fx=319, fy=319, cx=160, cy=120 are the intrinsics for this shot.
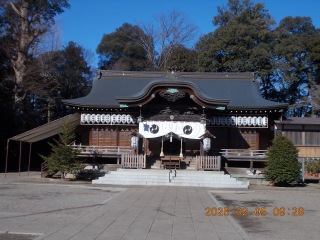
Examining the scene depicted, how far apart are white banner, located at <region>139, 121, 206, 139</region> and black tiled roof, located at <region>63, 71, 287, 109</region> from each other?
3.51m

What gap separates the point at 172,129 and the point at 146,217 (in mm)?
11772

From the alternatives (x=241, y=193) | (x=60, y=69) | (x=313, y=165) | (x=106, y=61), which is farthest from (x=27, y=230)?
(x=106, y=61)

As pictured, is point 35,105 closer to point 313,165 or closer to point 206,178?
point 206,178

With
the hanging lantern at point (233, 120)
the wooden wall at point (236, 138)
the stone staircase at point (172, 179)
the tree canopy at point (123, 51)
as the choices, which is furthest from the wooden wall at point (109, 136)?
the tree canopy at point (123, 51)

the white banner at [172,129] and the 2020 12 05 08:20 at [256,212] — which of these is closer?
the 2020 12 05 08:20 at [256,212]

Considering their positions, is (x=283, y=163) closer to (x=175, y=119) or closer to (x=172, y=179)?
(x=172, y=179)

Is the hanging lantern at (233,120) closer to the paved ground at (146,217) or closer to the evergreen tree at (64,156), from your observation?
the paved ground at (146,217)

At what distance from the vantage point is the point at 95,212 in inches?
357

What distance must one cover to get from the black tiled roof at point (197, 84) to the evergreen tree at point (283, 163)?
5799 millimetres

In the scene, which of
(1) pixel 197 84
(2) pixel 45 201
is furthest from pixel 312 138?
(2) pixel 45 201

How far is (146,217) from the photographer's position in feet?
28.2

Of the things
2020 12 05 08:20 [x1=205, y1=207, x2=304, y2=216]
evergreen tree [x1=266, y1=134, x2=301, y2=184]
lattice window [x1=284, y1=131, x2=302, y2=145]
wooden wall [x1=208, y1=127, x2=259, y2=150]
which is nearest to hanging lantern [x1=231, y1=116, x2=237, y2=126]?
wooden wall [x1=208, y1=127, x2=259, y2=150]

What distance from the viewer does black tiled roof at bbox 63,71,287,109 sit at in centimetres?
2349

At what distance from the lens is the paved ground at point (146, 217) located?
7.03 metres
